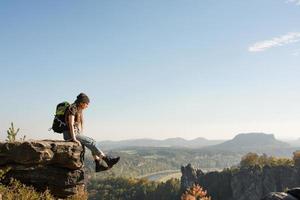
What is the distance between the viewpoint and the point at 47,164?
16.4m

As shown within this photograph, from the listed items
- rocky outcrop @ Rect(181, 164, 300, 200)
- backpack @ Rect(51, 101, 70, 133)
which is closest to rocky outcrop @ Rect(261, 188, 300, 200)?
backpack @ Rect(51, 101, 70, 133)

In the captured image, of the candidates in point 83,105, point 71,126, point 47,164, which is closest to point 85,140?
point 71,126

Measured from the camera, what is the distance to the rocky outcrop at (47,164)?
15.5 m

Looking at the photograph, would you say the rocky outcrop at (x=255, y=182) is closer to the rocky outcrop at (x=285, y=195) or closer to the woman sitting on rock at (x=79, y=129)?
the rocky outcrop at (x=285, y=195)

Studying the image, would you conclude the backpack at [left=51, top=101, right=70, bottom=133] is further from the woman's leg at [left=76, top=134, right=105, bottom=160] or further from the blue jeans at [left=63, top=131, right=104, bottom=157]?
the woman's leg at [left=76, top=134, right=105, bottom=160]

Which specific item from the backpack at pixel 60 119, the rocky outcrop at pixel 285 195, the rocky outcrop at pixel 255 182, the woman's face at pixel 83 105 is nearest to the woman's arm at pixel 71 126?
the backpack at pixel 60 119

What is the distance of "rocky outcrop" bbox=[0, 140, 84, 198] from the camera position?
15.5 metres

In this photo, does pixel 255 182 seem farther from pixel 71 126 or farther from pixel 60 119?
pixel 71 126

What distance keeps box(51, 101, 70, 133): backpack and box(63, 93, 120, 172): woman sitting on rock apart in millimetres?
196

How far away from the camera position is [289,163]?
621ft

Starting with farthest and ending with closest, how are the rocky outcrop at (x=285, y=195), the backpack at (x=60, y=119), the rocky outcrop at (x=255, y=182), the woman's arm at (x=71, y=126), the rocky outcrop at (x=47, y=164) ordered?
the rocky outcrop at (x=255, y=182), the backpack at (x=60, y=119), the woman's arm at (x=71, y=126), the rocky outcrop at (x=47, y=164), the rocky outcrop at (x=285, y=195)

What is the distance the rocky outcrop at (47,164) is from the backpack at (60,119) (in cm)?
56

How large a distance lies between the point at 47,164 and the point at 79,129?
2.02 metres

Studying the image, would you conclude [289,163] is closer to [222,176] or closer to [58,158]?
[222,176]
